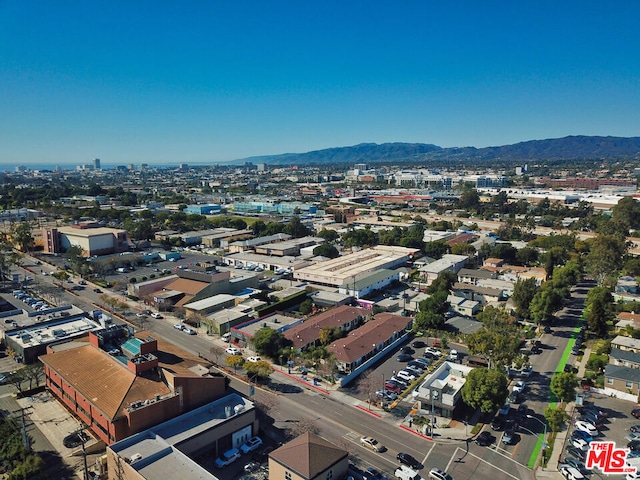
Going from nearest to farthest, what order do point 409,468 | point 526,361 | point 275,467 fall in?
point 275,467 < point 409,468 < point 526,361

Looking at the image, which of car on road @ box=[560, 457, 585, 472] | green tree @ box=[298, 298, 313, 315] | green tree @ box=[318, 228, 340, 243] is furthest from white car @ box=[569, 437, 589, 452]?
green tree @ box=[318, 228, 340, 243]

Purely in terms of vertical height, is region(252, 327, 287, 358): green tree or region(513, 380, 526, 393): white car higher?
region(252, 327, 287, 358): green tree

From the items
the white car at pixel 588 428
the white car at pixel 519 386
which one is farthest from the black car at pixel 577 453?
the white car at pixel 519 386

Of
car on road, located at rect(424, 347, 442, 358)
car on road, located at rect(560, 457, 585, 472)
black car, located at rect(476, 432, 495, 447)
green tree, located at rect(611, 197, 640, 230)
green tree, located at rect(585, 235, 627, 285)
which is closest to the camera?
car on road, located at rect(560, 457, 585, 472)

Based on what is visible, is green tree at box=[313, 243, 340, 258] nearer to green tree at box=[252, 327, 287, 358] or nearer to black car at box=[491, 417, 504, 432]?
green tree at box=[252, 327, 287, 358]

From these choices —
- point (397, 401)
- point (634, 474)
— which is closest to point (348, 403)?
point (397, 401)

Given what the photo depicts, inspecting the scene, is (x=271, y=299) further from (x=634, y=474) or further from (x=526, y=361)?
(x=634, y=474)

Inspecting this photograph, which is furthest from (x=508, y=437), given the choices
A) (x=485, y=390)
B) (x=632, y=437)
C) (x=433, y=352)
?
(x=433, y=352)

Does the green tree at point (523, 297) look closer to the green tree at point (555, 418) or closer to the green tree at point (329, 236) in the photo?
the green tree at point (555, 418)
